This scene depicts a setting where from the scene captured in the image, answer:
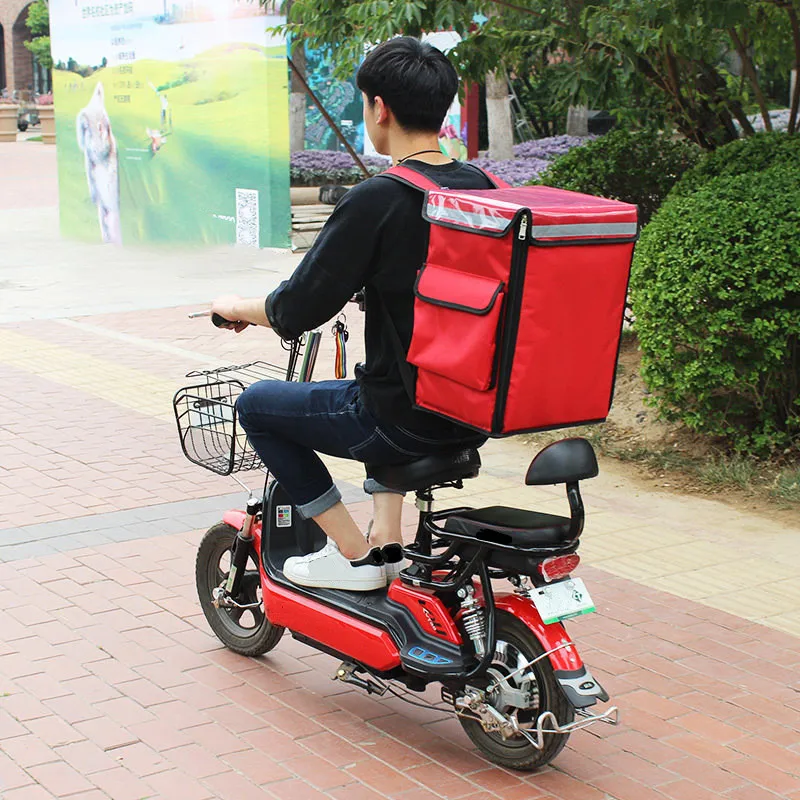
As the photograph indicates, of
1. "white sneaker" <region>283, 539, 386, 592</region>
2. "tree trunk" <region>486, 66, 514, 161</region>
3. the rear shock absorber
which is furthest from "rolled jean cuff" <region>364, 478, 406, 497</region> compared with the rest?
"tree trunk" <region>486, 66, 514, 161</region>

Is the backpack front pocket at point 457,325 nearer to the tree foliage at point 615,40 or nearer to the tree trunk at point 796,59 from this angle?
the tree foliage at point 615,40

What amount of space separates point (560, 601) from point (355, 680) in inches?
32.0

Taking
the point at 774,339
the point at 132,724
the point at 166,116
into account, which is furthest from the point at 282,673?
the point at 166,116

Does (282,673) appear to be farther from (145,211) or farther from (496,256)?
(145,211)

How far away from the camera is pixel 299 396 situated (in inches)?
155

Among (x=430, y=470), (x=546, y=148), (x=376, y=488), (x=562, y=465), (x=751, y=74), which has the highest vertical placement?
(x=751, y=74)

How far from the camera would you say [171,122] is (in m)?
17.1

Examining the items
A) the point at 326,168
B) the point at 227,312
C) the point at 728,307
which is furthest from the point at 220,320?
the point at 326,168

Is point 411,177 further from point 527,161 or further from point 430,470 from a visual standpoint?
point 527,161

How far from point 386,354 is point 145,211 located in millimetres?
14762

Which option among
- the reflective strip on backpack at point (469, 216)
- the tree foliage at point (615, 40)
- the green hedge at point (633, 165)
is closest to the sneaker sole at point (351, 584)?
the reflective strip on backpack at point (469, 216)

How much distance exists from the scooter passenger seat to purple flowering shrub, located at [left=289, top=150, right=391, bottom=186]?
1574cm

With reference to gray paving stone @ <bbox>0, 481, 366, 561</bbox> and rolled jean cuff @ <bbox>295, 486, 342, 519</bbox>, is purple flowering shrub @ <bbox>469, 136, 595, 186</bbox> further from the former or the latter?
rolled jean cuff @ <bbox>295, 486, 342, 519</bbox>

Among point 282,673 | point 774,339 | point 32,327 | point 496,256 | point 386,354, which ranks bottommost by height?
point 32,327
